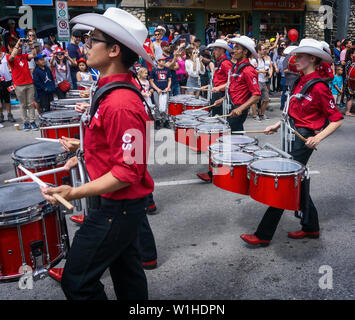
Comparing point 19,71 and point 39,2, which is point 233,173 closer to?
point 19,71

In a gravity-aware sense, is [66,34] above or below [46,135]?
above

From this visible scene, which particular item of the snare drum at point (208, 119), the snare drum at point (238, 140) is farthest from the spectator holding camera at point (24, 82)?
the snare drum at point (238, 140)

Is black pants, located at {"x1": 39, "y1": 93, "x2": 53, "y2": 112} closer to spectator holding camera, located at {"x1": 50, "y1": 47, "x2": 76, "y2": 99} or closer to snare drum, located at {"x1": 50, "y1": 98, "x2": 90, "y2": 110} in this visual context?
spectator holding camera, located at {"x1": 50, "y1": 47, "x2": 76, "y2": 99}

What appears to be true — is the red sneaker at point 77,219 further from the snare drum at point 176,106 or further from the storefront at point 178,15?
the storefront at point 178,15

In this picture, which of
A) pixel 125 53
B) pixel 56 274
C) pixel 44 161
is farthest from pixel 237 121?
pixel 125 53

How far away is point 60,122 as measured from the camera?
15.3ft

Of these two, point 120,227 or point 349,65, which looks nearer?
point 120,227

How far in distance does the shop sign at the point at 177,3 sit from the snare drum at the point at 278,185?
17.8 m

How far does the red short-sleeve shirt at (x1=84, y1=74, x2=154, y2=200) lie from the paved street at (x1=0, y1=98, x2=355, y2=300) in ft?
5.30

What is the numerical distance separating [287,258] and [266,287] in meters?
0.61

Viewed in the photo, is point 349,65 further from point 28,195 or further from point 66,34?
point 28,195

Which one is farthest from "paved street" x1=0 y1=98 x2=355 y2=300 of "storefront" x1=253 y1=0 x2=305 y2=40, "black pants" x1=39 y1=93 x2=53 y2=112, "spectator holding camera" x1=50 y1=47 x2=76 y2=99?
"storefront" x1=253 y1=0 x2=305 y2=40
